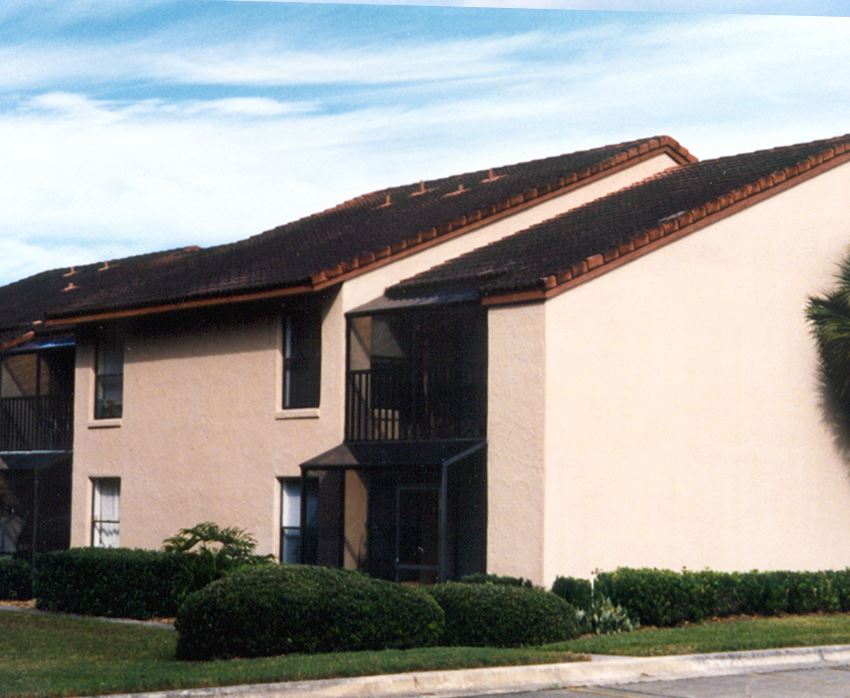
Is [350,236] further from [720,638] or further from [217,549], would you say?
[720,638]

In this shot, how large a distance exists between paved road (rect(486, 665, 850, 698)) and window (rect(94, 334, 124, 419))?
→ 16730 millimetres

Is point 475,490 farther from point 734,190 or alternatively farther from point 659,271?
point 734,190

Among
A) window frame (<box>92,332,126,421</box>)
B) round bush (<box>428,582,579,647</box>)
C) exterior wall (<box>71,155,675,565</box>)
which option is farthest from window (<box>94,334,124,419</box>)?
round bush (<box>428,582,579,647</box>)

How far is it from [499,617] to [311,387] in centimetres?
820

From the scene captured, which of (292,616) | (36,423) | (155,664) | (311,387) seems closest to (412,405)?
(311,387)

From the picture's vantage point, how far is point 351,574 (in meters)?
17.3

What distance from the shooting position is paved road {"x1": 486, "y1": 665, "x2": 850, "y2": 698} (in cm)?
1390

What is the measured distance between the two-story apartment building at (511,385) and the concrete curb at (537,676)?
185 inches

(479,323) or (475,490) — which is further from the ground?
(479,323)

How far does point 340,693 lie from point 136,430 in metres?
15.8

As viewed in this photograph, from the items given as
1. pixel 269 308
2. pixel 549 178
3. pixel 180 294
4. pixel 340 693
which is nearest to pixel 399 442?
pixel 269 308

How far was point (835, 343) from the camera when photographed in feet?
80.8

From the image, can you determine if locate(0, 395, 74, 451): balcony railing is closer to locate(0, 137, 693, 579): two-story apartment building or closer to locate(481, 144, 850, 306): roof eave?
locate(0, 137, 693, 579): two-story apartment building

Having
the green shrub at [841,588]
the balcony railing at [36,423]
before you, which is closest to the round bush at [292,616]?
the green shrub at [841,588]
